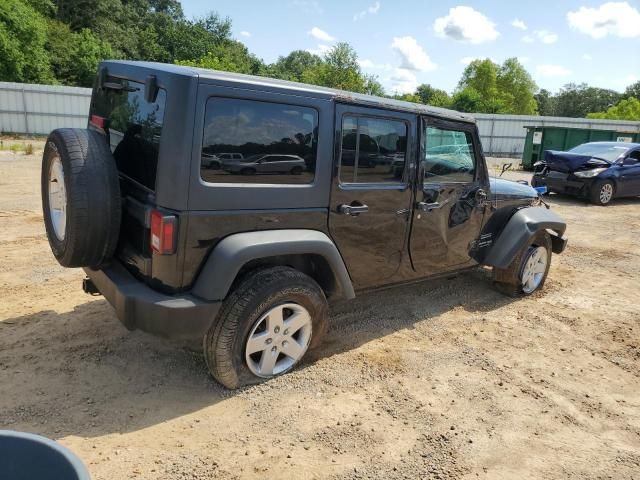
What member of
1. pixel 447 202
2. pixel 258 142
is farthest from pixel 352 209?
pixel 447 202

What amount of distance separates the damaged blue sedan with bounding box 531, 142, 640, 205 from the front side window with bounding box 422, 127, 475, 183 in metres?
8.54

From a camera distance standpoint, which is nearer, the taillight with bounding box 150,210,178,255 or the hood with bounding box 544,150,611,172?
the taillight with bounding box 150,210,178,255

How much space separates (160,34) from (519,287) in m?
55.8

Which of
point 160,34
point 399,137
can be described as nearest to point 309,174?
point 399,137

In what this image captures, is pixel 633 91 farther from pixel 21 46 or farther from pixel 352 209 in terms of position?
pixel 352 209

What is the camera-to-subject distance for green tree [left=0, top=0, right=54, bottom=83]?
26.8m

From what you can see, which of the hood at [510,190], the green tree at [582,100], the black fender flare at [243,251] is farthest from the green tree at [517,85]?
the black fender flare at [243,251]

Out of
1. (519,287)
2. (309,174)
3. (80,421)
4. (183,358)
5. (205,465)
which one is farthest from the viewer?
(519,287)

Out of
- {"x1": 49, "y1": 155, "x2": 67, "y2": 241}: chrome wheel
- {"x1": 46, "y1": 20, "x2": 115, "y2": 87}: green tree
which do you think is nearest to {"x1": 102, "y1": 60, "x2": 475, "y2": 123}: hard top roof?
{"x1": 49, "y1": 155, "x2": 67, "y2": 241}: chrome wheel

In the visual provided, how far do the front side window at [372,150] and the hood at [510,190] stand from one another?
59.3 inches

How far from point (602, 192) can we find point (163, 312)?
38.2 ft

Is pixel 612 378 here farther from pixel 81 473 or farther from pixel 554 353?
pixel 81 473

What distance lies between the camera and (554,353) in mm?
A: 4055

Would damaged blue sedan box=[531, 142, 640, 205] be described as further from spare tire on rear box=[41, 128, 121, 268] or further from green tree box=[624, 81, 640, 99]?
green tree box=[624, 81, 640, 99]
